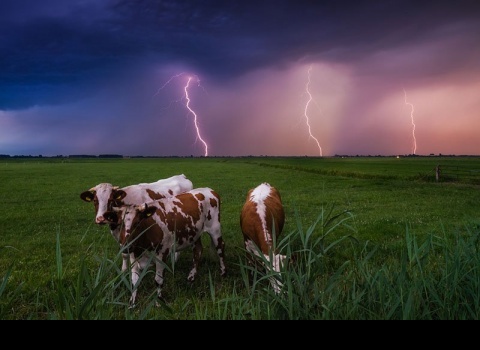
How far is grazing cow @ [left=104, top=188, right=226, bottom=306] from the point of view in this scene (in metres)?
7.16

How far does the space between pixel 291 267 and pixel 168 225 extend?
3995 mm

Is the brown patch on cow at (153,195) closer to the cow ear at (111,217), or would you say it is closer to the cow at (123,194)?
the cow at (123,194)

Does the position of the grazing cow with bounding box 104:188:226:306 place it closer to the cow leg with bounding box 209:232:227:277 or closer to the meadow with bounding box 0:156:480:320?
the cow leg with bounding box 209:232:227:277

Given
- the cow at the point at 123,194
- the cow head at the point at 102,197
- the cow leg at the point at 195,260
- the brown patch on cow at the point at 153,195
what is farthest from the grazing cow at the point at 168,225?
the brown patch on cow at the point at 153,195

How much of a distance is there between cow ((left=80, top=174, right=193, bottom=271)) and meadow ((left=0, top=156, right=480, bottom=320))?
118 cm

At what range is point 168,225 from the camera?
26.4 ft

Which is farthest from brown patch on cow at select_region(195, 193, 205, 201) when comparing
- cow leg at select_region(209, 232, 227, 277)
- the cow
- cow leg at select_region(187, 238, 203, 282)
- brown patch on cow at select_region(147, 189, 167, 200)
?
brown patch on cow at select_region(147, 189, 167, 200)

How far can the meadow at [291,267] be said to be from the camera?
10.2 ft

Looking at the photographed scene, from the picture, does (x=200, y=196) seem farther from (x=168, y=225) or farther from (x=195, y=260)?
(x=195, y=260)
